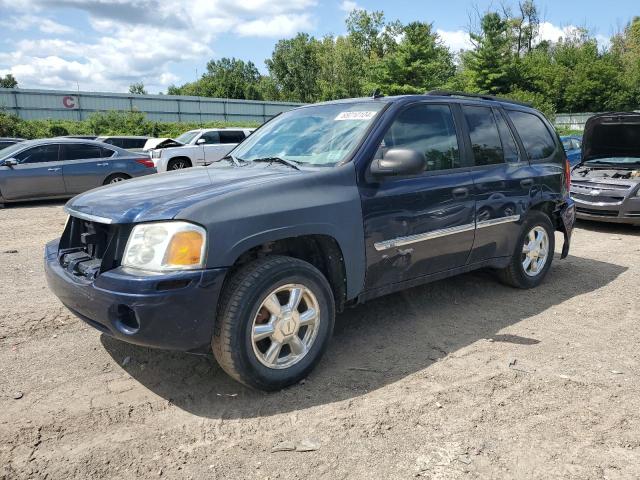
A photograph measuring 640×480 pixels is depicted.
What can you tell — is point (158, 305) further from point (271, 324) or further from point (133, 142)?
point (133, 142)

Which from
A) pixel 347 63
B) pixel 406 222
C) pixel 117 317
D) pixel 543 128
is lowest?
pixel 117 317

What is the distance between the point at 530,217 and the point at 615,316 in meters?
1.13

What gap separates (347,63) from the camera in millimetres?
72062

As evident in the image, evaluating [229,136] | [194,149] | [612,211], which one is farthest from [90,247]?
[229,136]

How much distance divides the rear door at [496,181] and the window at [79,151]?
33.8 ft

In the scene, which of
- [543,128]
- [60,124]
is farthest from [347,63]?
[543,128]

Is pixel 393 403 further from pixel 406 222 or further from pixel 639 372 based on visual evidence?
pixel 639 372

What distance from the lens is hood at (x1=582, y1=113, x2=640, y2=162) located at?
8959 mm

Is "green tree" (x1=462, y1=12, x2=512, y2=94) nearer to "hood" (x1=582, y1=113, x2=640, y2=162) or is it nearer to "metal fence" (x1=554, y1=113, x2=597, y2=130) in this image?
"metal fence" (x1=554, y1=113, x2=597, y2=130)

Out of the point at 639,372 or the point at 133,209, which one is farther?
the point at 639,372

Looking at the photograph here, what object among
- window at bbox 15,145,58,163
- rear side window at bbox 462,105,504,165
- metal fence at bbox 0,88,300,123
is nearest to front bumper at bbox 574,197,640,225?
rear side window at bbox 462,105,504,165

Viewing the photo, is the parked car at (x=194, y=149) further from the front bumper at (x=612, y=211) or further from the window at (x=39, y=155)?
the front bumper at (x=612, y=211)

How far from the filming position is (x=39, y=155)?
1190 centimetres

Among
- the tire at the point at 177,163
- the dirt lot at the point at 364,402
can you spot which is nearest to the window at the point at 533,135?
the dirt lot at the point at 364,402
